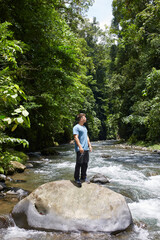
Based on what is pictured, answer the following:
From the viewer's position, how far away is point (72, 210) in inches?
168

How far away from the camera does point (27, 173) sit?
904cm

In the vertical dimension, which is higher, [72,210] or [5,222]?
[72,210]

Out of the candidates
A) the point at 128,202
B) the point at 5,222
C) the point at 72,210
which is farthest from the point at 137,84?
the point at 5,222

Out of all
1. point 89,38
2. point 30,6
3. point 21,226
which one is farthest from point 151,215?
point 89,38

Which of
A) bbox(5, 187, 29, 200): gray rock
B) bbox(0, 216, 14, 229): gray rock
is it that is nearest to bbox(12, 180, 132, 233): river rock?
bbox(0, 216, 14, 229): gray rock

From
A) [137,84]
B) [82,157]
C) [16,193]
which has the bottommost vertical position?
[16,193]

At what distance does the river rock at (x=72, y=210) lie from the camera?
4.06 meters

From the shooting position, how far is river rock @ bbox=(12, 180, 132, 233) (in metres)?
4.06

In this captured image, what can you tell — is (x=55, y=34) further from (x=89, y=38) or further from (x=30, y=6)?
(x=89, y=38)

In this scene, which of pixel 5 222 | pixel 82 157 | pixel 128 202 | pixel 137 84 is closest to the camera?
pixel 5 222

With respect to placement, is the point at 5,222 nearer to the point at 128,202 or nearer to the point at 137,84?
the point at 128,202

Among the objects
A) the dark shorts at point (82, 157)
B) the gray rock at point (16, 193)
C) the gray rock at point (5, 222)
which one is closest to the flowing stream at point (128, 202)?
the gray rock at point (5, 222)

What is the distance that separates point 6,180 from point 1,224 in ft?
11.7

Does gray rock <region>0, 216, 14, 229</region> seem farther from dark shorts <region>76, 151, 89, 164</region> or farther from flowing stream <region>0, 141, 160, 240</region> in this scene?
dark shorts <region>76, 151, 89, 164</region>
